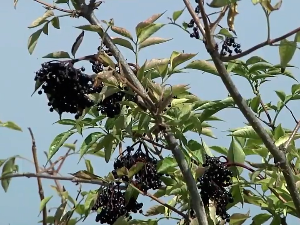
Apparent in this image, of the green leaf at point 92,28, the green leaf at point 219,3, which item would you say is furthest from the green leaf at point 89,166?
the green leaf at point 219,3

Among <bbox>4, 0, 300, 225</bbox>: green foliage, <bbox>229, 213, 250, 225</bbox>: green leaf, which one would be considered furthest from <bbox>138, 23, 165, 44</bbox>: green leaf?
<bbox>229, 213, 250, 225</bbox>: green leaf

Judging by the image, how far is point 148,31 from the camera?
182cm

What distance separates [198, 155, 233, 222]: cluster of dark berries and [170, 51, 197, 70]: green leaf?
316 mm

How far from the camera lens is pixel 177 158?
169 centimetres

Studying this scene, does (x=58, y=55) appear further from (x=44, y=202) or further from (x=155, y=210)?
(x=155, y=210)

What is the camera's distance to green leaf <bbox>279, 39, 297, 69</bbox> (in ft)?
5.21

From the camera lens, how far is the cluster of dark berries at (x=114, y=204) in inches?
74.4

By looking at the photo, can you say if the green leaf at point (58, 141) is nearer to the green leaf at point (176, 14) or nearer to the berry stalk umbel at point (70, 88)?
the berry stalk umbel at point (70, 88)

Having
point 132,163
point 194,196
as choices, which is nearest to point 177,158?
point 194,196

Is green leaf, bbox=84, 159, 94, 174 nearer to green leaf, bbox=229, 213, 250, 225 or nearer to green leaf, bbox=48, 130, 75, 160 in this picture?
green leaf, bbox=48, 130, 75, 160

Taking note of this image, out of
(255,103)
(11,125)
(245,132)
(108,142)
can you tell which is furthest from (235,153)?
(11,125)

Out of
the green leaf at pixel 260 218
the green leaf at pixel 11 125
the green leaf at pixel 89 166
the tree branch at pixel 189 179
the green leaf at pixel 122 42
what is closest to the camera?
the tree branch at pixel 189 179

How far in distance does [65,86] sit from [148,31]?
12.9 inches

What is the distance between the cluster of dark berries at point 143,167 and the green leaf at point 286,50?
1.64ft
